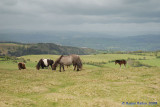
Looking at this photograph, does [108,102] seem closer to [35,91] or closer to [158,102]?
[158,102]

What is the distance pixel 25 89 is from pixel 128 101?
1252 centimetres

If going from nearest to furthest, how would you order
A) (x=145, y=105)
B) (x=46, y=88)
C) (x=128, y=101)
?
(x=145, y=105) < (x=128, y=101) < (x=46, y=88)

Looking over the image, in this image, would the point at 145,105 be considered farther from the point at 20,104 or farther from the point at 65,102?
the point at 20,104

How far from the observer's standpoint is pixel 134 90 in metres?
18.8

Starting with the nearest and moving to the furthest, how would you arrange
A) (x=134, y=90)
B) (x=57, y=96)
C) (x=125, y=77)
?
(x=57, y=96) → (x=134, y=90) → (x=125, y=77)

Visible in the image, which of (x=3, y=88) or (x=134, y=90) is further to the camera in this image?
(x=3, y=88)

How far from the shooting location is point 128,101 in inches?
594

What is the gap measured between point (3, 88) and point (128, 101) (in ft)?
50.8

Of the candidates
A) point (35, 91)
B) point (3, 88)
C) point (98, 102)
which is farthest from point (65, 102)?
point (3, 88)

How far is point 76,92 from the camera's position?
18828 mm

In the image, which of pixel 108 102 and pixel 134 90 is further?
pixel 134 90

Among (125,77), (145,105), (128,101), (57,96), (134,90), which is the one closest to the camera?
(145,105)

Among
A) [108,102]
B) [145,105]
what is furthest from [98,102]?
[145,105]

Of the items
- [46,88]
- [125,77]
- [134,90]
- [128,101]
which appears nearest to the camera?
[128,101]
